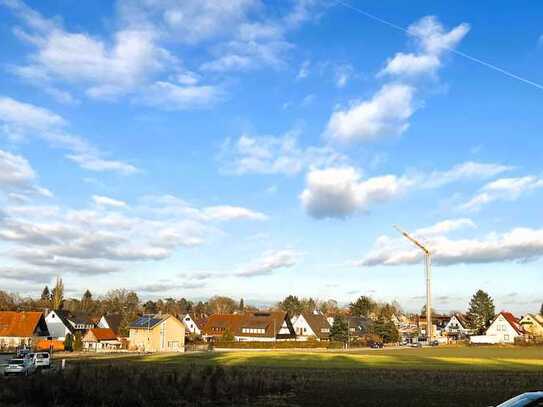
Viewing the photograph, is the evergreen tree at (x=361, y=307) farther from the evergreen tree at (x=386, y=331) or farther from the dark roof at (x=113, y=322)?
the dark roof at (x=113, y=322)

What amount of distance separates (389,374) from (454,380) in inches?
236

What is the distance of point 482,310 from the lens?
156m

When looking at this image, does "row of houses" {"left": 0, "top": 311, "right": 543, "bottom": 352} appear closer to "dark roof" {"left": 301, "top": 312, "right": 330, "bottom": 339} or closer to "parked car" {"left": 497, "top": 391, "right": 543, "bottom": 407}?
"dark roof" {"left": 301, "top": 312, "right": 330, "bottom": 339}

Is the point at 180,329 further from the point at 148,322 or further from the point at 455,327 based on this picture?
the point at 455,327

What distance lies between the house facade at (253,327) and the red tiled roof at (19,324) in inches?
1752

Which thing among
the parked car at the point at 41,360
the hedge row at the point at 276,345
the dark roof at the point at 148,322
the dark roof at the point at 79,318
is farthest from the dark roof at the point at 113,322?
the parked car at the point at 41,360

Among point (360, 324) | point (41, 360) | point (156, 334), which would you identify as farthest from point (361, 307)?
point (41, 360)

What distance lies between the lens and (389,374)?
42219mm

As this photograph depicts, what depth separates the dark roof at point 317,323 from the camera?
164m

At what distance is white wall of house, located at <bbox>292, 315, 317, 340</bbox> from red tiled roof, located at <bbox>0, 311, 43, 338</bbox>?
244ft

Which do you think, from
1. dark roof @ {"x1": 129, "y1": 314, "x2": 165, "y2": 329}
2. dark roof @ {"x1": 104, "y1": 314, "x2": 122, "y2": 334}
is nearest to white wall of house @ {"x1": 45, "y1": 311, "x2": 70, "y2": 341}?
dark roof @ {"x1": 104, "y1": 314, "x2": 122, "y2": 334}

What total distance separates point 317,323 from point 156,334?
67.5 meters

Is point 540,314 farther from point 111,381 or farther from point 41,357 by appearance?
point 111,381

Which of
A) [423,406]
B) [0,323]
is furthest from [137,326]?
[423,406]
